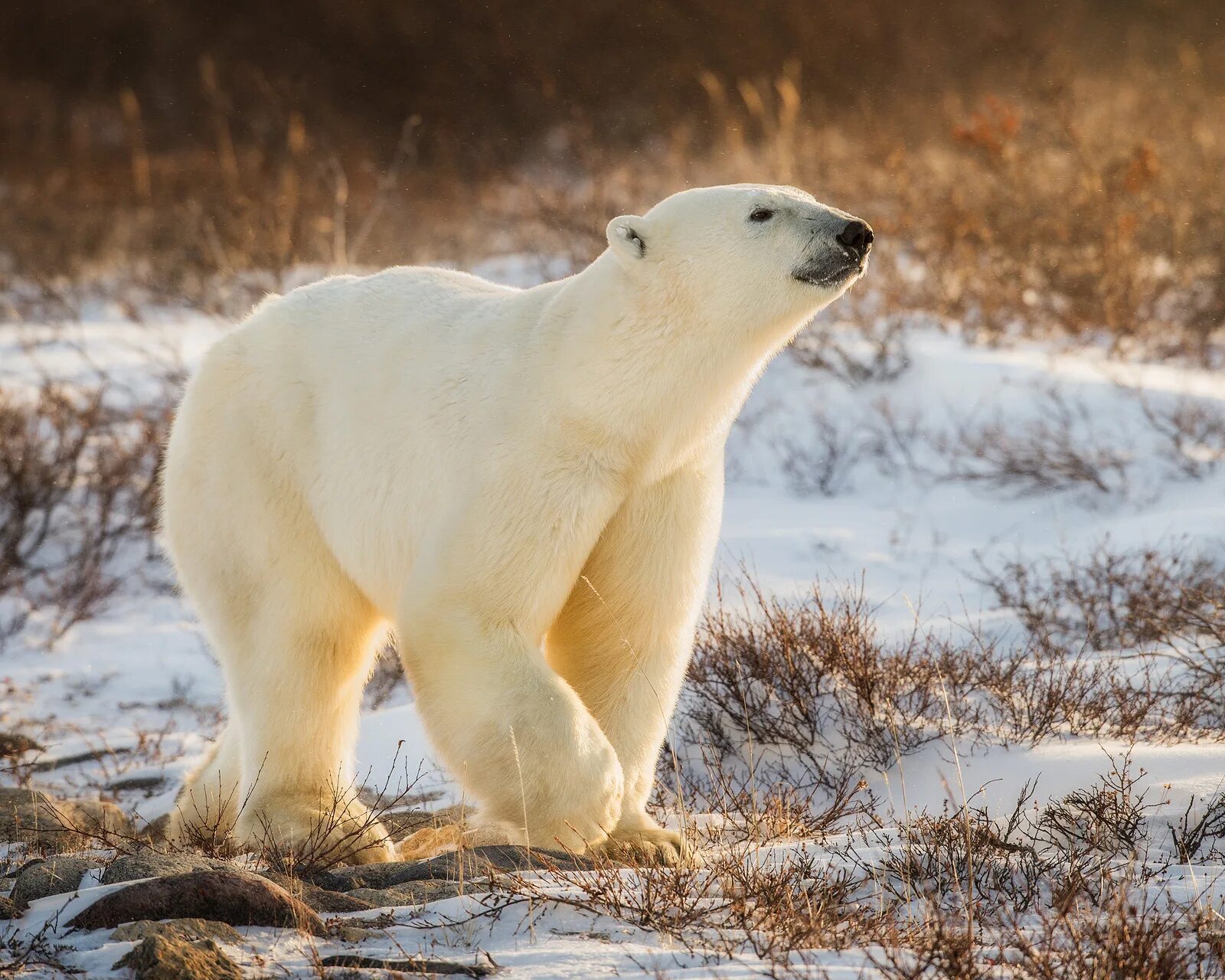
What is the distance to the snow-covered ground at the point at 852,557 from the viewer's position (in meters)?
2.20

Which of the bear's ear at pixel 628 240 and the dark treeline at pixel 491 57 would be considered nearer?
the bear's ear at pixel 628 240

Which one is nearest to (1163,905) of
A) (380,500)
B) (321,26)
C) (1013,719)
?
(1013,719)

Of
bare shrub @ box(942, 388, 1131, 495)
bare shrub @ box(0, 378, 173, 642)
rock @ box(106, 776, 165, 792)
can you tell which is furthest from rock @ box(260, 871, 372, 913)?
bare shrub @ box(942, 388, 1131, 495)

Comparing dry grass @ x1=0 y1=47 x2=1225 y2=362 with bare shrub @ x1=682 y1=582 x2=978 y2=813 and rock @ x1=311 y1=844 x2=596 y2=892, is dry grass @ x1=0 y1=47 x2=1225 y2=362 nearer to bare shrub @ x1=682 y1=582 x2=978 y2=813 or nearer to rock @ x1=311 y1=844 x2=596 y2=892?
bare shrub @ x1=682 y1=582 x2=978 y2=813

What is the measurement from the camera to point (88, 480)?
20.8ft

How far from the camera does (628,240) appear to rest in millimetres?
2682

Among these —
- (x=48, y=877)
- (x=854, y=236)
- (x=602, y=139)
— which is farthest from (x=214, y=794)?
(x=602, y=139)

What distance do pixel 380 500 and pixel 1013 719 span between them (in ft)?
5.40

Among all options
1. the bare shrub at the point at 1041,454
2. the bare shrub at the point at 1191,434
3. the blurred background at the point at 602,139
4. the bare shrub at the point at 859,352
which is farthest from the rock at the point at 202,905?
the blurred background at the point at 602,139

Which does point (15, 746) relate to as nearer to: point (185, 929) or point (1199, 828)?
point (185, 929)

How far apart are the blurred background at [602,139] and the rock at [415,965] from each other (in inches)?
227

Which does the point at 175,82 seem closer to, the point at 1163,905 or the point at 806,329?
the point at 806,329

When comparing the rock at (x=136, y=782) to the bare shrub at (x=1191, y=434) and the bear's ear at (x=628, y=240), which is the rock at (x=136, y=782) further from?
the bare shrub at (x=1191, y=434)

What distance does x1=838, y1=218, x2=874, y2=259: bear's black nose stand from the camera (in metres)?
2.63
